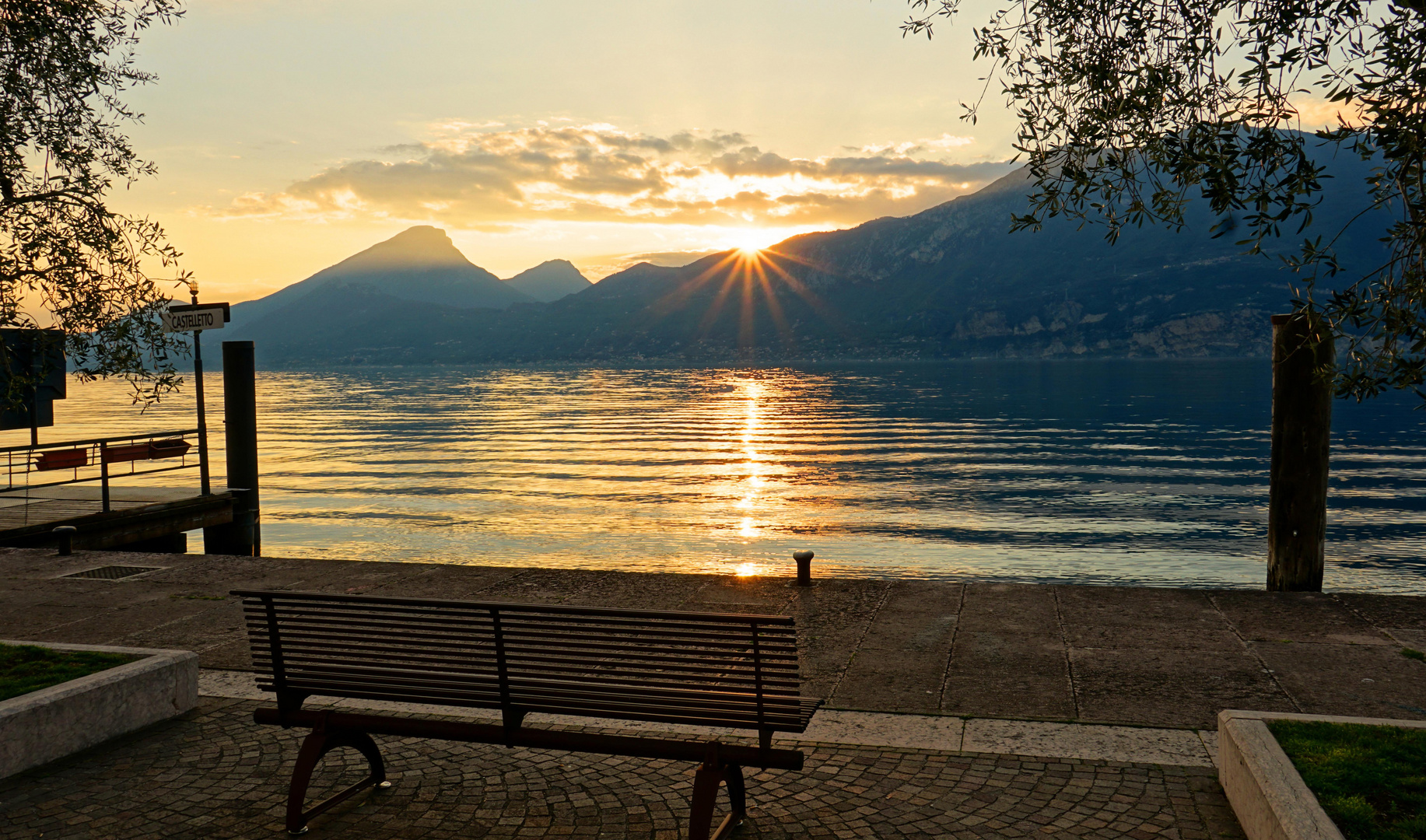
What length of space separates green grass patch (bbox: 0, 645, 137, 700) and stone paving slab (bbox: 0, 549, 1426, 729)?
1.14 m

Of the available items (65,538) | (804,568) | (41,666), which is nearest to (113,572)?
(65,538)

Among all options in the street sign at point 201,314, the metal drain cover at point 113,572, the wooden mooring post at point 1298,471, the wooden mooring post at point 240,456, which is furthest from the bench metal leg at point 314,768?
the wooden mooring post at point 240,456

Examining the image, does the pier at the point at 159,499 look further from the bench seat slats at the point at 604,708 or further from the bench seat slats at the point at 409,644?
the bench seat slats at the point at 604,708

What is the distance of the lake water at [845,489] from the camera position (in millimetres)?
24641

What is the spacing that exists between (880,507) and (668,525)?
297 inches

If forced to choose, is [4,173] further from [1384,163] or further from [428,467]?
[428,467]

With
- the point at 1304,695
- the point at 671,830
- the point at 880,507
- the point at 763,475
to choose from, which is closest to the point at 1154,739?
the point at 1304,695

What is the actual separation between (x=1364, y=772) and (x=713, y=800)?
11.1ft

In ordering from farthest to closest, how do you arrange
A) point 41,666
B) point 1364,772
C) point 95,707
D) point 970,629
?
point 970,629, point 41,666, point 95,707, point 1364,772

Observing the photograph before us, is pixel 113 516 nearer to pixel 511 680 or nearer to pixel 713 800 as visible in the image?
pixel 511 680

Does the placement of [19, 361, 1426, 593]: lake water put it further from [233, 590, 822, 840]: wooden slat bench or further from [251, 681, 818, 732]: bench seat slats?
[251, 681, 818, 732]: bench seat slats

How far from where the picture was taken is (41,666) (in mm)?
7281

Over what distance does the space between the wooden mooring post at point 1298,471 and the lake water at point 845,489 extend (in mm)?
11642

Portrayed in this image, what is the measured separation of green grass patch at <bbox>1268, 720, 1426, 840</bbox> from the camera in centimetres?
456
